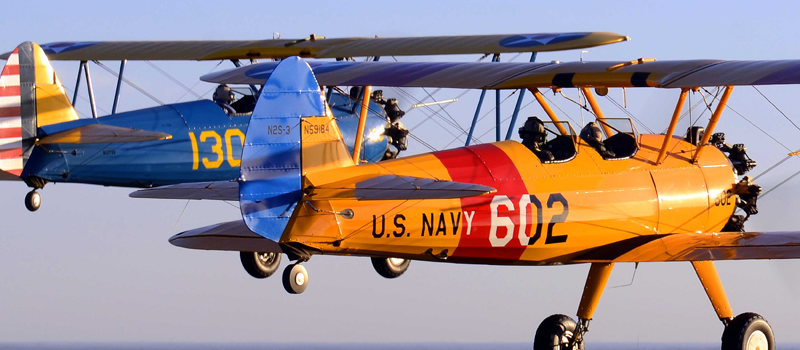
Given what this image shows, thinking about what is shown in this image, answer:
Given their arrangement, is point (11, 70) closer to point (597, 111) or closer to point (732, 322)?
point (597, 111)

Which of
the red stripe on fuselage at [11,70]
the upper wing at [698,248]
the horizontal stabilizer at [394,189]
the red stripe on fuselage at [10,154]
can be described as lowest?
the upper wing at [698,248]

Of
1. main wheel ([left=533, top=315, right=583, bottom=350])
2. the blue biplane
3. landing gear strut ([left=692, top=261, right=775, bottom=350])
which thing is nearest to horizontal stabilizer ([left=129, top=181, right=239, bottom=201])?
main wheel ([left=533, top=315, right=583, bottom=350])

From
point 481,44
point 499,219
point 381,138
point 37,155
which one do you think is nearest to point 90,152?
point 37,155

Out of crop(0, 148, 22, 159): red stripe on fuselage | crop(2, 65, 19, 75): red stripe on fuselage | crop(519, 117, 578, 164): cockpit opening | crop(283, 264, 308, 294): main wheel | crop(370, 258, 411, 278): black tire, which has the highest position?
crop(2, 65, 19, 75): red stripe on fuselage

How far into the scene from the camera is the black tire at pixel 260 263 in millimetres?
17750

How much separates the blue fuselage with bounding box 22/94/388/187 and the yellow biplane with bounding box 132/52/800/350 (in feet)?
13.8

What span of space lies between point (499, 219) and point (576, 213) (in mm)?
891

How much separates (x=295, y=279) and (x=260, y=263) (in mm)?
1215

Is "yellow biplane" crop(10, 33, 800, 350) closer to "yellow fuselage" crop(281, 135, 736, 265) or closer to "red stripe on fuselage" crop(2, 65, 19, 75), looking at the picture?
"yellow fuselage" crop(281, 135, 736, 265)

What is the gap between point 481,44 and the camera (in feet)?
70.6

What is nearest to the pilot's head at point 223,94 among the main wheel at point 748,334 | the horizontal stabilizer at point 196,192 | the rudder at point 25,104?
the rudder at point 25,104

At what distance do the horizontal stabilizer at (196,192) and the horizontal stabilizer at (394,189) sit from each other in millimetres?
807

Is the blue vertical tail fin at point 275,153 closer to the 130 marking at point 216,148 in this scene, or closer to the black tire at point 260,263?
the black tire at point 260,263

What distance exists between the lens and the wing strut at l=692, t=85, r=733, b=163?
556 inches
